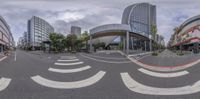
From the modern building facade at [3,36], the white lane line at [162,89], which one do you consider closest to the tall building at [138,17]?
the modern building facade at [3,36]

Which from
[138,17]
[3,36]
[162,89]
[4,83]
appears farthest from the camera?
[138,17]

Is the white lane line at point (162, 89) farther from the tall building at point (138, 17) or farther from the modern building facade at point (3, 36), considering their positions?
the tall building at point (138, 17)

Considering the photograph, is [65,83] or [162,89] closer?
[162,89]

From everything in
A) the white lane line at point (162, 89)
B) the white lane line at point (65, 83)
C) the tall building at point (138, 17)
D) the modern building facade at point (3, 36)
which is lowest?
the white lane line at point (162, 89)

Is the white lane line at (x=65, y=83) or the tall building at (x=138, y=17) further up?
the tall building at (x=138, y=17)

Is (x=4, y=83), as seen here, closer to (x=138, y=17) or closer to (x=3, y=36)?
(x=3, y=36)

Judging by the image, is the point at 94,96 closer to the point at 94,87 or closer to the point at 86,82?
the point at 94,87

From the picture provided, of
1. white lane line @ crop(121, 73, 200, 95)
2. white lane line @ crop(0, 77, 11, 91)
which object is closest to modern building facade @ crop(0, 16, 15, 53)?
white lane line @ crop(0, 77, 11, 91)

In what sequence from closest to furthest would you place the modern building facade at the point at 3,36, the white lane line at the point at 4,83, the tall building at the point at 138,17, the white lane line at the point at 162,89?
the white lane line at the point at 162,89, the white lane line at the point at 4,83, the modern building facade at the point at 3,36, the tall building at the point at 138,17

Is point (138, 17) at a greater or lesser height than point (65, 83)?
greater

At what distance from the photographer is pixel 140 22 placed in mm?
98375

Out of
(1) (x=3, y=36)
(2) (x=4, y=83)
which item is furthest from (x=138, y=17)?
(2) (x=4, y=83)

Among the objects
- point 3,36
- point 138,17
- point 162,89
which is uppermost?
point 138,17

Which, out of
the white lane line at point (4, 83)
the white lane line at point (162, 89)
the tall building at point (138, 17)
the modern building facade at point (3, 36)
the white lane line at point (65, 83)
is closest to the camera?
the white lane line at point (162, 89)
